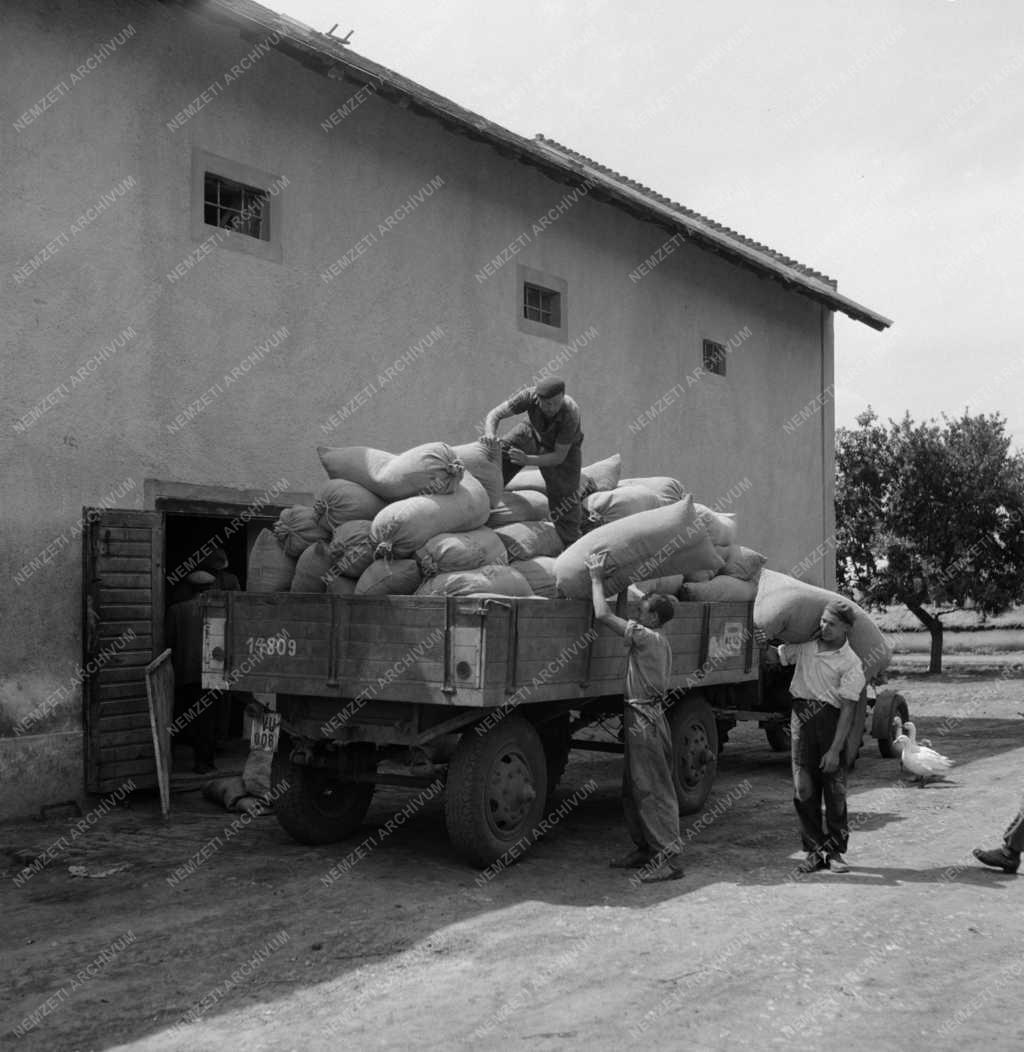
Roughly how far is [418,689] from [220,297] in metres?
4.60

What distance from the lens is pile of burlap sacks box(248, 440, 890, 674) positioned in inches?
277

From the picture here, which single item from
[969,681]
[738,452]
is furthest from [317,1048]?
[969,681]

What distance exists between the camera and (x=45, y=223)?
842cm

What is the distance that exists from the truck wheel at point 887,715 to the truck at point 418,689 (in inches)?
166

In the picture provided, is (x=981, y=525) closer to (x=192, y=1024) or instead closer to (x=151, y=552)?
(x=151, y=552)

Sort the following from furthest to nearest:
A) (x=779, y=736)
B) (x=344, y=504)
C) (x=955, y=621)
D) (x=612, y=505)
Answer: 1. (x=955, y=621)
2. (x=779, y=736)
3. (x=612, y=505)
4. (x=344, y=504)

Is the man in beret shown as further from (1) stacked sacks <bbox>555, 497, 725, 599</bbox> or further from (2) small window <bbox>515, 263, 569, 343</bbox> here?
(2) small window <bbox>515, 263, 569, 343</bbox>

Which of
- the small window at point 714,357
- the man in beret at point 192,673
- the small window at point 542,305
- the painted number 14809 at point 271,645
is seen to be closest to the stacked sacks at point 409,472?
the painted number 14809 at point 271,645

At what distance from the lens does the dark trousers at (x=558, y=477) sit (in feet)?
28.0

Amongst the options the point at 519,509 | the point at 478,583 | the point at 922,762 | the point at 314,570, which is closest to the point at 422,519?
the point at 478,583

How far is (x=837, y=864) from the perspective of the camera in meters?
6.68

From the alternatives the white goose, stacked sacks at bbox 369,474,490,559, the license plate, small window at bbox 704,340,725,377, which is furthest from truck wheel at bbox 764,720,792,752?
small window at bbox 704,340,725,377

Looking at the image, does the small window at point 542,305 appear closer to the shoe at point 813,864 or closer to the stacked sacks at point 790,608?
the stacked sacks at point 790,608

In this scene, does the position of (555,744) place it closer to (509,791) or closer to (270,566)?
(509,791)
